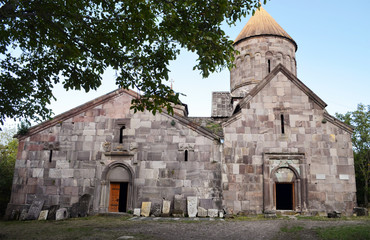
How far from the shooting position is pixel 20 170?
492 inches

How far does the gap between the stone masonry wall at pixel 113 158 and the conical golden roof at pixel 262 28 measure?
8973 millimetres

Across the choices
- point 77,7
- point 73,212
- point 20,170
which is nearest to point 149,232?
point 73,212

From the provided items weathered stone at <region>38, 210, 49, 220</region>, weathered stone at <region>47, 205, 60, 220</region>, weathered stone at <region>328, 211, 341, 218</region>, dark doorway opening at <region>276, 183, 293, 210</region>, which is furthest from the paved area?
dark doorway opening at <region>276, 183, 293, 210</region>

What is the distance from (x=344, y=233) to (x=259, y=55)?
12.5 meters

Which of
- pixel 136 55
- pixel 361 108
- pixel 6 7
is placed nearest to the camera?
pixel 6 7

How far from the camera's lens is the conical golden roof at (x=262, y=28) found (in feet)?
59.8

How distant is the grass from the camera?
22.6 feet

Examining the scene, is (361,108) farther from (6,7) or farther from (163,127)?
(6,7)

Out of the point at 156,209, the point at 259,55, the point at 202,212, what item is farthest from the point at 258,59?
the point at 156,209

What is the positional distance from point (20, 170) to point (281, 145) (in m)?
10.8

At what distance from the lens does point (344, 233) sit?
284 inches

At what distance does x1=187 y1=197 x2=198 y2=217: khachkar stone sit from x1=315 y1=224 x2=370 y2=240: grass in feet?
15.7

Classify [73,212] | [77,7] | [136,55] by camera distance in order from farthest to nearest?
[73,212]
[136,55]
[77,7]

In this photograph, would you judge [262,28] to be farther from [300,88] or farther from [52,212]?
[52,212]
